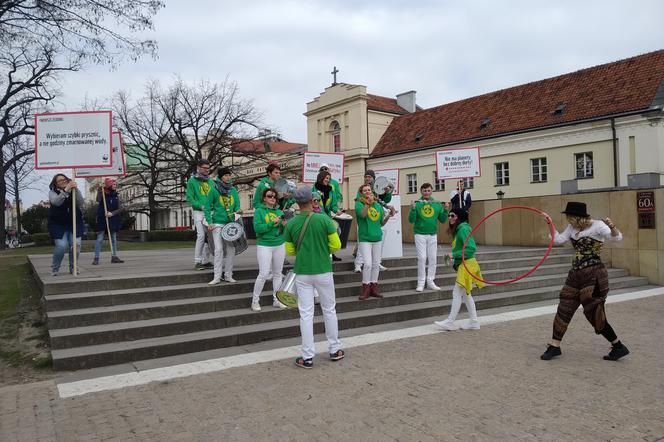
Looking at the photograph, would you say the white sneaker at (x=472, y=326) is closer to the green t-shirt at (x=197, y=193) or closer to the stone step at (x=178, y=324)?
the stone step at (x=178, y=324)

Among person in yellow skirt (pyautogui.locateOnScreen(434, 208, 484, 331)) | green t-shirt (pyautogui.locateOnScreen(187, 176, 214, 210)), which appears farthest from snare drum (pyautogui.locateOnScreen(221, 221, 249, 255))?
person in yellow skirt (pyautogui.locateOnScreen(434, 208, 484, 331))

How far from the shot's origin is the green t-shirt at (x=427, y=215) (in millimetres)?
9812

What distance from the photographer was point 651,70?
3152cm

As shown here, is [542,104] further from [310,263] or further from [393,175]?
[310,263]

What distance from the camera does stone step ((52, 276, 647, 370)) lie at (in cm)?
612

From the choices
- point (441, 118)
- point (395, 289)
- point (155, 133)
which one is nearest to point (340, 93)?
point (441, 118)

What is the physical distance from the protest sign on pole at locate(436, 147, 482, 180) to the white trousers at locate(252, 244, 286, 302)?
23.8 feet

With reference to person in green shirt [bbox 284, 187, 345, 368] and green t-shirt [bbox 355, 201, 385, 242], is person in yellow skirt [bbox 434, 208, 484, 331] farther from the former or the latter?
person in green shirt [bbox 284, 187, 345, 368]

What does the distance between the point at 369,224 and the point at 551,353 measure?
370 centimetres

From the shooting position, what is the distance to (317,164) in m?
12.1

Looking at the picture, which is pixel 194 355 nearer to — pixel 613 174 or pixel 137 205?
pixel 613 174

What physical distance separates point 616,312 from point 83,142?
33.4 feet

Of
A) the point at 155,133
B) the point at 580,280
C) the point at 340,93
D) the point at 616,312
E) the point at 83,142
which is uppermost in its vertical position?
the point at 340,93

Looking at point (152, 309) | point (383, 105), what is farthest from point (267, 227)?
point (383, 105)
